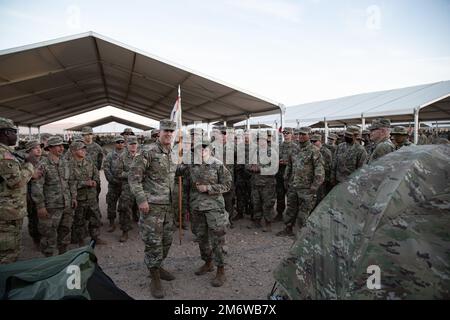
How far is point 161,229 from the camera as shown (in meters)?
3.80

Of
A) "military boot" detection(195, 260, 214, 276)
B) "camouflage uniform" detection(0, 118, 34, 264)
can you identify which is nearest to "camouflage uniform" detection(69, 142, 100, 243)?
"camouflage uniform" detection(0, 118, 34, 264)

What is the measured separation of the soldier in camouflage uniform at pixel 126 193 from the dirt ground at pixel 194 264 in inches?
11.6

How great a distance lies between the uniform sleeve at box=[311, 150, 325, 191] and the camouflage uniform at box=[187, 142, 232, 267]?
2.11 m

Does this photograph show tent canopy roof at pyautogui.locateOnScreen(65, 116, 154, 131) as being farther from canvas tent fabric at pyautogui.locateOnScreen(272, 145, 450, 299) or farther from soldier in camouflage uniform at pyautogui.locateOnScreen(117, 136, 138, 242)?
canvas tent fabric at pyautogui.locateOnScreen(272, 145, 450, 299)

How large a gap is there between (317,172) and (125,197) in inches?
152

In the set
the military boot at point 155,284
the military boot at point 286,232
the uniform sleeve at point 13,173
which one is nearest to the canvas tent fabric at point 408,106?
the military boot at point 286,232

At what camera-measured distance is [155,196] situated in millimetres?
3832

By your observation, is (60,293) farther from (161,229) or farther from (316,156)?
(316,156)

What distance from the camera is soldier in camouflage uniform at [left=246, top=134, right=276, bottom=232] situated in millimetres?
6355

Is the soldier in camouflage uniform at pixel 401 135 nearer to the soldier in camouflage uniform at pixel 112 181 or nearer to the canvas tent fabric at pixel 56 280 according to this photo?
the canvas tent fabric at pixel 56 280

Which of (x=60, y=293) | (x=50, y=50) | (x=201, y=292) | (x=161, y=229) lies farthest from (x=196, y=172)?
(x=50, y=50)

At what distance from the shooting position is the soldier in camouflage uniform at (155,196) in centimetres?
373

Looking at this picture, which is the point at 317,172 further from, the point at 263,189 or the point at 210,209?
the point at 210,209
